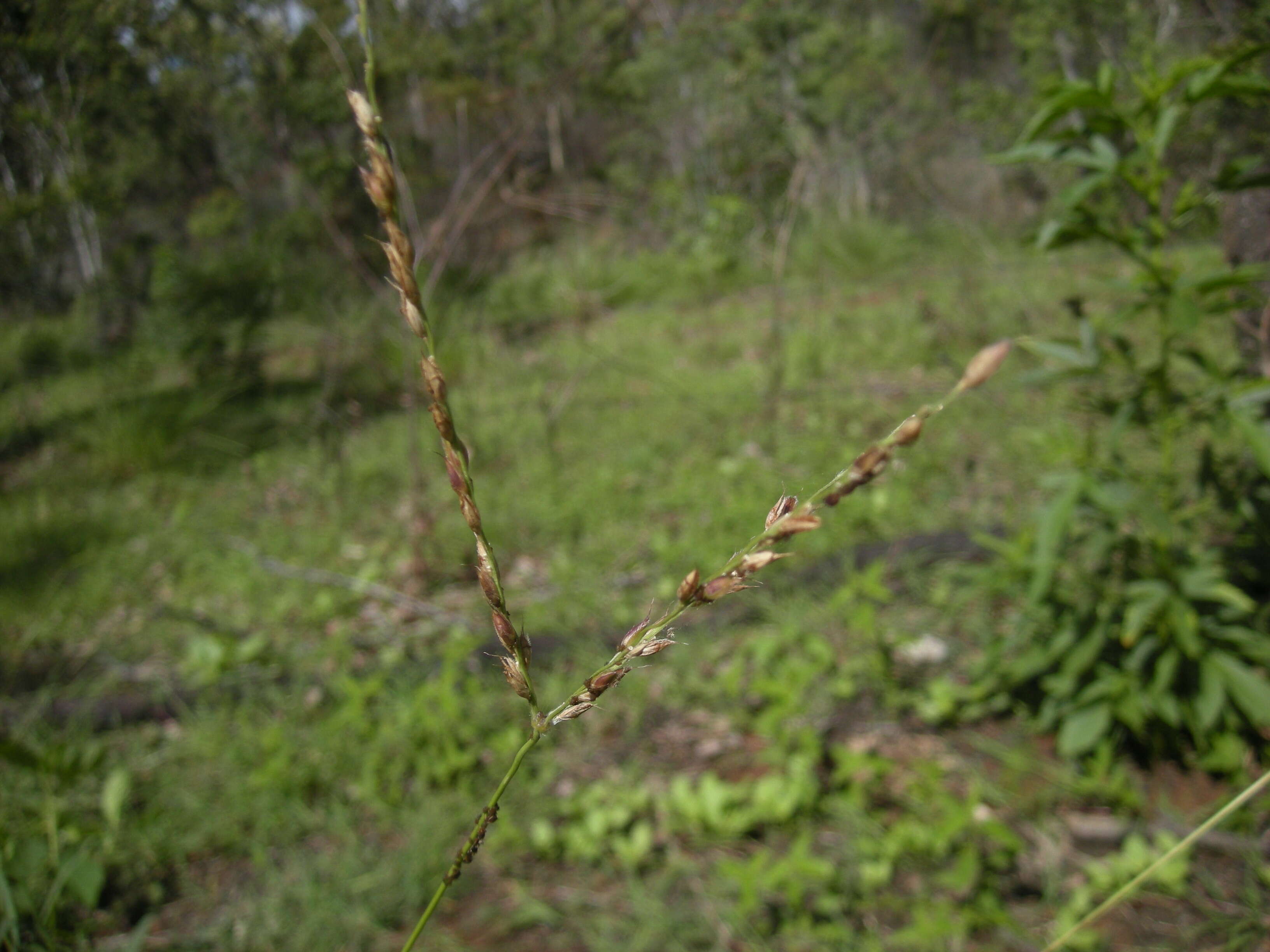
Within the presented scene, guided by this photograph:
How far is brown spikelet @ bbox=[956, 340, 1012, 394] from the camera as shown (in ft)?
0.79

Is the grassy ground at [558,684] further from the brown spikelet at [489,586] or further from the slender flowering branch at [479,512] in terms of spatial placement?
the brown spikelet at [489,586]

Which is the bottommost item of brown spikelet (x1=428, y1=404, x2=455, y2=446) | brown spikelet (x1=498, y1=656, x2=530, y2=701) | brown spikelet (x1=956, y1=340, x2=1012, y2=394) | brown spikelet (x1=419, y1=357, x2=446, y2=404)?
brown spikelet (x1=498, y1=656, x2=530, y2=701)

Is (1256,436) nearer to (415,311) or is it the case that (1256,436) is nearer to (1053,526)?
(1053,526)

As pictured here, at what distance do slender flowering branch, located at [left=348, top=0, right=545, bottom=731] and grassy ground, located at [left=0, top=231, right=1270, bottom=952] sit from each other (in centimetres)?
14

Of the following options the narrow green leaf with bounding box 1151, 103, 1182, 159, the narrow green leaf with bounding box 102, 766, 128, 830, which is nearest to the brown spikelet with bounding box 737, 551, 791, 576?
the narrow green leaf with bounding box 1151, 103, 1182, 159

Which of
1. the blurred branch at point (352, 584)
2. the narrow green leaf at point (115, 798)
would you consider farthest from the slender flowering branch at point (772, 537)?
the blurred branch at point (352, 584)

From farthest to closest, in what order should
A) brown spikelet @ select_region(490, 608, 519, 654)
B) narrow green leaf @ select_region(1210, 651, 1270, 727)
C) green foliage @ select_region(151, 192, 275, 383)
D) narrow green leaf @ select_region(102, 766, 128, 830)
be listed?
green foliage @ select_region(151, 192, 275, 383), narrow green leaf @ select_region(102, 766, 128, 830), narrow green leaf @ select_region(1210, 651, 1270, 727), brown spikelet @ select_region(490, 608, 519, 654)

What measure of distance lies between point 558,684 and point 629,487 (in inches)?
56.3

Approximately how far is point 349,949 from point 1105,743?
1544 millimetres

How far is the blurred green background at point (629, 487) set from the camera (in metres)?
1.42

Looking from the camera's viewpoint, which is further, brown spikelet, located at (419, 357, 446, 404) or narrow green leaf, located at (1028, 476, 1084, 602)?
narrow green leaf, located at (1028, 476, 1084, 602)

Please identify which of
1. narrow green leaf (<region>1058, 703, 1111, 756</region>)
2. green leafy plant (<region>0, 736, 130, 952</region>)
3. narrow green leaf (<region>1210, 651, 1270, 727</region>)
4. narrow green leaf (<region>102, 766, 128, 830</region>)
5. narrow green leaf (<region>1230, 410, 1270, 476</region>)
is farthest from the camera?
narrow green leaf (<region>102, 766, 128, 830</region>)

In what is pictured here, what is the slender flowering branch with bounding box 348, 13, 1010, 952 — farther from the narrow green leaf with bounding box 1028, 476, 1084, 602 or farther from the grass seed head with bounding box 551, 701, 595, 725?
the narrow green leaf with bounding box 1028, 476, 1084, 602

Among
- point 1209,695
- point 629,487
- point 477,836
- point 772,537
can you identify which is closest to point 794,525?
point 772,537
